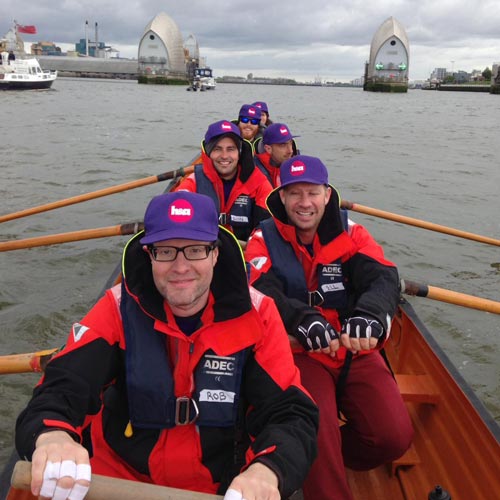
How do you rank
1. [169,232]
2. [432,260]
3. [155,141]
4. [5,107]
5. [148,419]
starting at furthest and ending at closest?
[5,107] → [155,141] → [432,260] → [148,419] → [169,232]

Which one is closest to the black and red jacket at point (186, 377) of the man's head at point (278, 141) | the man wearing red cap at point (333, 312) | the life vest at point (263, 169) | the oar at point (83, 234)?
the man wearing red cap at point (333, 312)

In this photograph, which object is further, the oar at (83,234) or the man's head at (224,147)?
the oar at (83,234)

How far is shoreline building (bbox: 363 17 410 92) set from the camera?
8169cm

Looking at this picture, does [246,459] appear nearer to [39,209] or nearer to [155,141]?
[39,209]

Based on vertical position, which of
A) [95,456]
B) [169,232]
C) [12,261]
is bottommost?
[12,261]

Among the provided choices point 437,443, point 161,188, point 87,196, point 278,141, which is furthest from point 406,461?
point 161,188

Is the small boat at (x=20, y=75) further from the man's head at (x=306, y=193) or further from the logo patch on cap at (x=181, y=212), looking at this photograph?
the logo patch on cap at (x=181, y=212)

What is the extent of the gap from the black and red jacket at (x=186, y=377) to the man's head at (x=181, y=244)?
0.09 metres

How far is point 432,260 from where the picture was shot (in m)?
8.30

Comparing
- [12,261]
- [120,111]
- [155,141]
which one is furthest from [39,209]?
[120,111]

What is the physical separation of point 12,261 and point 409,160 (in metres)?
13.3

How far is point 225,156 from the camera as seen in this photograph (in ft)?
16.5

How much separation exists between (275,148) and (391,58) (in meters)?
84.3

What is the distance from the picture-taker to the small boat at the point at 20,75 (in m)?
40.8
